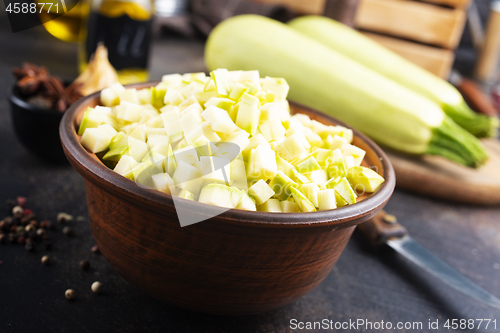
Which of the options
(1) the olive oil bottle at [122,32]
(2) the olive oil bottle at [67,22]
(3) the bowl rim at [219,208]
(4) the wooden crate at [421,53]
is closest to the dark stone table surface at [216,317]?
(3) the bowl rim at [219,208]

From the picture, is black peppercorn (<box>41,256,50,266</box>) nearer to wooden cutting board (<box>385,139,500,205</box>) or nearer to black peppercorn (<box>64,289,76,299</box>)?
black peppercorn (<box>64,289,76,299</box>)

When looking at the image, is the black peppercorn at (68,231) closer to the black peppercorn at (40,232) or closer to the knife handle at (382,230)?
the black peppercorn at (40,232)

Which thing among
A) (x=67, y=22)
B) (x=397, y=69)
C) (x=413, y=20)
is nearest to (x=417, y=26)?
(x=413, y=20)

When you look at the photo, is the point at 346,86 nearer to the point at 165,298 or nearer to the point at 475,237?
the point at 475,237

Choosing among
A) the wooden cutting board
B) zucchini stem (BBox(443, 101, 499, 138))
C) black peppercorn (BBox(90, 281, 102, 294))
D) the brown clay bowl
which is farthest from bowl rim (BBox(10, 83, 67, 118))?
zucchini stem (BBox(443, 101, 499, 138))

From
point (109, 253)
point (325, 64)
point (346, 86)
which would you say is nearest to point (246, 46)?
point (325, 64)

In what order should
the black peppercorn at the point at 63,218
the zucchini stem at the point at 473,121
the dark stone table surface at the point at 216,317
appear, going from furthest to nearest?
the zucchini stem at the point at 473,121 → the black peppercorn at the point at 63,218 → the dark stone table surface at the point at 216,317
